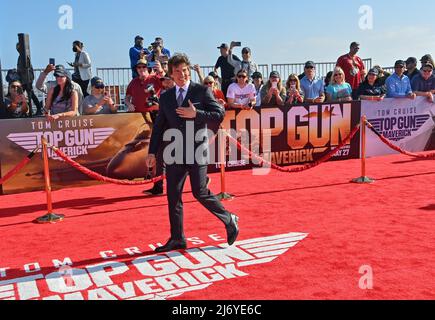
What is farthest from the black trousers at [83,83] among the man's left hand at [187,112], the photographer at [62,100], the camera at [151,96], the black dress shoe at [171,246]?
the man's left hand at [187,112]

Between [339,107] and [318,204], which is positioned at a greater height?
[339,107]

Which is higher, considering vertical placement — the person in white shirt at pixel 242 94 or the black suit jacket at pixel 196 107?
the person in white shirt at pixel 242 94

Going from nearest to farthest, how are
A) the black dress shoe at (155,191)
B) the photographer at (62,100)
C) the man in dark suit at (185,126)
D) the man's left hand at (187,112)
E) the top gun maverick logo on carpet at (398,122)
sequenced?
the man's left hand at (187,112) < the man in dark suit at (185,126) < the black dress shoe at (155,191) < the photographer at (62,100) < the top gun maverick logo on carpet at (398,122)

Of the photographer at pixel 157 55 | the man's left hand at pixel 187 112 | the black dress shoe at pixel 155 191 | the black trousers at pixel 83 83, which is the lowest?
the black dress shoe at pixel 155 191

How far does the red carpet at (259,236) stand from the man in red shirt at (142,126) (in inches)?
21.8

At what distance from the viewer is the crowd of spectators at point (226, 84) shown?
8953mm

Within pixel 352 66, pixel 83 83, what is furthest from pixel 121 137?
pixel 352 66

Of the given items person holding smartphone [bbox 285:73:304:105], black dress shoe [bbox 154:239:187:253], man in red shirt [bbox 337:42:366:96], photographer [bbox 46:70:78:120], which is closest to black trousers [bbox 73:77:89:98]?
photographer [bbox 46:70:78:120]

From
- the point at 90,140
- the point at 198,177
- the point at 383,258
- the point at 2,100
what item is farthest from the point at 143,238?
the point at 2,100

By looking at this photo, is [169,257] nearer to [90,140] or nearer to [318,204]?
[318,204]

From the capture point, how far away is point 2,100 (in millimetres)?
9211

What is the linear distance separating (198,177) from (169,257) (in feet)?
3.12

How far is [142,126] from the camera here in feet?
31.5

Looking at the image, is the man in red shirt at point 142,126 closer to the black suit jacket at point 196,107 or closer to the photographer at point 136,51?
the photographer at point 136,51
